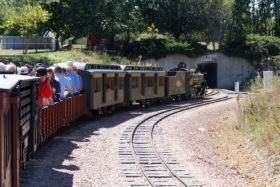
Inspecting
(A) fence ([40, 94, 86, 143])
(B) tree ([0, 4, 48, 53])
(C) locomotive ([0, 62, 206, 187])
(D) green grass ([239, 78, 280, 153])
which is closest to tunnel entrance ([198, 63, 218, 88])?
(C) locomotive ([0, 62, 206, 187])

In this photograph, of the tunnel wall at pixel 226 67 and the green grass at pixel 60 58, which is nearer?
the green grass at pixel 60 58

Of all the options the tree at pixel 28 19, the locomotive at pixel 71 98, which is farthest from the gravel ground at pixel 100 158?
the tree at pixel 28 19

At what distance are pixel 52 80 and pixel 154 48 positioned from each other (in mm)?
34406

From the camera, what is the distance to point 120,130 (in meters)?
14.6

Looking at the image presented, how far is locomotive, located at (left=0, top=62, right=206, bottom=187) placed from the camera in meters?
5.08

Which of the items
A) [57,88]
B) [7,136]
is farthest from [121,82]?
[7,136]

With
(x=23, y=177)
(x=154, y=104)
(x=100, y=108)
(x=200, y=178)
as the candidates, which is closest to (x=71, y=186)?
(x=23, y=177)

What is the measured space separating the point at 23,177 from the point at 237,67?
44224mm

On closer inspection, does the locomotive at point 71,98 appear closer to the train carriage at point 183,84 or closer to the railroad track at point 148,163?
the train carriage at point 183,84

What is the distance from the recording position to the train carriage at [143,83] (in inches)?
818

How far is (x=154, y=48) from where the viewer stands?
44.8 m

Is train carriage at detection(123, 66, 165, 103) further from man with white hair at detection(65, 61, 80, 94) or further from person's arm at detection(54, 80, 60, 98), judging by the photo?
person's arm at detection(54, 80, 60, 98)

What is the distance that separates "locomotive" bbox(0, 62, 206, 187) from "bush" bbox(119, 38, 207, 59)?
41.5ft

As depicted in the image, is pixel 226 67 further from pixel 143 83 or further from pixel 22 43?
pixel 143 83
